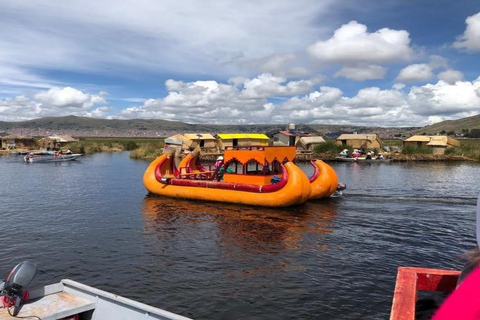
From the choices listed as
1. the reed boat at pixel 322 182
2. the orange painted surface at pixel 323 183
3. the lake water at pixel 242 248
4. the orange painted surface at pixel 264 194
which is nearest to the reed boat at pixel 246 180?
the orange painted surface at pixel 264 194

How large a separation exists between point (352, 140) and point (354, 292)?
238 ft

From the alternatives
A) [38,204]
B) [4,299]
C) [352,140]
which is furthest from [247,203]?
[352,140]

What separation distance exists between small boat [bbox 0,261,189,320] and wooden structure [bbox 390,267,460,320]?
4957 millimetres

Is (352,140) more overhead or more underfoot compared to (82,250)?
more overhead

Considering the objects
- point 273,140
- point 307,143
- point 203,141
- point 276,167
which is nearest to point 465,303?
point 276,167

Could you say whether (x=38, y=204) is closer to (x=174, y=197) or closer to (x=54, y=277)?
(x=174, y=197)

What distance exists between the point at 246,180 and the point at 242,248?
8644mm

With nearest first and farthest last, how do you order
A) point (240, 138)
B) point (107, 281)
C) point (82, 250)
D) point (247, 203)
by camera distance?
point (107, 281), point (82, 250), point (247, 203), point (240, 138)

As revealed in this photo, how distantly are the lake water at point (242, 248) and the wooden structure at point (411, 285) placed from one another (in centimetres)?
600

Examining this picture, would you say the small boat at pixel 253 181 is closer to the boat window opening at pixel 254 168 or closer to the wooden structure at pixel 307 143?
the boat window opening at pixel 254 168

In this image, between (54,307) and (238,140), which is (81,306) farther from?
(238,140)

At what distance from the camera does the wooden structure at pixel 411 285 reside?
371cm

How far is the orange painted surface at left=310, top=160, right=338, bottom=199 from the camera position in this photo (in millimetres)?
25625

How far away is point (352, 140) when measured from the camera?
81.3 m
